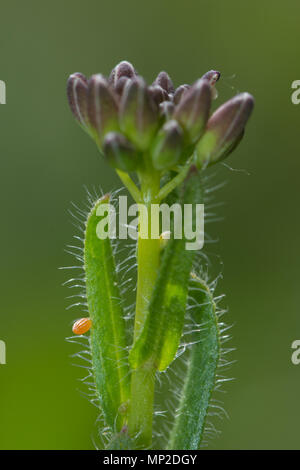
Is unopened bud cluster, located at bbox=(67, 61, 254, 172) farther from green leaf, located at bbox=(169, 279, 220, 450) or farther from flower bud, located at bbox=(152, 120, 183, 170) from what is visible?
green leaf, located at bbox=(169, 279, 220, 450)

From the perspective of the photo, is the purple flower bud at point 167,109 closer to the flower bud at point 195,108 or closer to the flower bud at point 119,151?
the flower bud at point 195,108

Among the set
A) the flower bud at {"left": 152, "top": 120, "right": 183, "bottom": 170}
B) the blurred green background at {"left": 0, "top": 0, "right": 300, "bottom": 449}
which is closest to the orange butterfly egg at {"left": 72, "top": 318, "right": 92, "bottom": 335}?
the flower bud at {"left": 152, "top": 120, "right": 183, "bottom": 170}

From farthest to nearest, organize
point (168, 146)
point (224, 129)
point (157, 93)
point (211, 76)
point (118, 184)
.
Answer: point (118, 184)
point (211, 76)
point (157, 93)
point (224, 129)
point (168, 146)

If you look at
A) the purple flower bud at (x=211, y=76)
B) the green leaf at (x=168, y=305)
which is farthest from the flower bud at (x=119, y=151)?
the purple flower bud at (x=211, y=76)

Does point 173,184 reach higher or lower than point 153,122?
lower

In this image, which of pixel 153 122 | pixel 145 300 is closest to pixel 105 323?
pixel 145 300

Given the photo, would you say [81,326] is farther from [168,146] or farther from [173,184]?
[168,146]

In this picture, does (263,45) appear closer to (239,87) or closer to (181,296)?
(239,87)

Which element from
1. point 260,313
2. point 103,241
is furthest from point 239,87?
point 103,241
